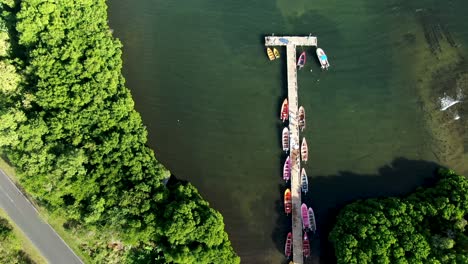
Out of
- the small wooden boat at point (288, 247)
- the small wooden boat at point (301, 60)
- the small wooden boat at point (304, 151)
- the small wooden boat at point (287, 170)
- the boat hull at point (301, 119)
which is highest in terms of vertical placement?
the small wooden boat at point (301, 60)

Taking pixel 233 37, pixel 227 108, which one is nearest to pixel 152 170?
pixel 227 108

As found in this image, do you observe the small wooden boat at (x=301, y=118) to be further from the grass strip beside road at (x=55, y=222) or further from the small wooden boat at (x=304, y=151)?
the grass strip beside road at (x=55, y=222)

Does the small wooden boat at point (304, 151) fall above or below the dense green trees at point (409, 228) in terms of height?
above

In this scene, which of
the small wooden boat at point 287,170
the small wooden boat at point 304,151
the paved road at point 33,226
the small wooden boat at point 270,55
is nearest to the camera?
the paved road at point 33,226

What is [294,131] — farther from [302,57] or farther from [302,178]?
[302,57]

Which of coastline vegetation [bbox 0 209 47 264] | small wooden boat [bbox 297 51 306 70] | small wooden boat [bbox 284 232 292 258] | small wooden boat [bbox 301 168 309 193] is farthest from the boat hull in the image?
coastline vegetation [bbox 0 209 47 264]

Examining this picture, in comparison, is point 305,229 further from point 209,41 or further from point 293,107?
point 209,41

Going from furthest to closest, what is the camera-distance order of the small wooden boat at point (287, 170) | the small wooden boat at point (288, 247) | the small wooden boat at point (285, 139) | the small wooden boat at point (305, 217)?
the small wooden boat at point (285, 139), the small wooden boat at point (287, 170), the small wooden boat at point (305, 217), the small wooden boat at point (288, 247)

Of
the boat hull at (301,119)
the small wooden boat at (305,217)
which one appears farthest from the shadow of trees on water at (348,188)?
the boat hull at (301,119)
